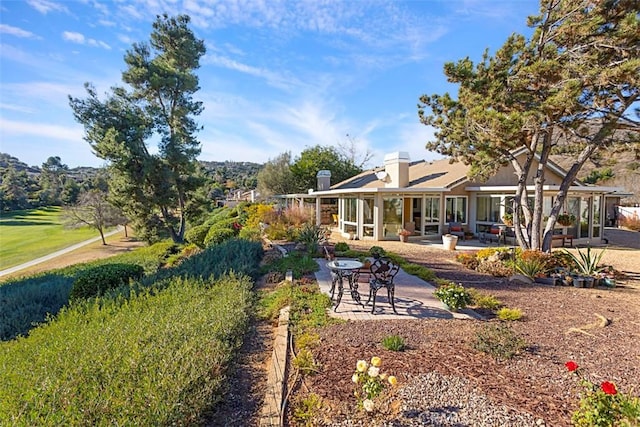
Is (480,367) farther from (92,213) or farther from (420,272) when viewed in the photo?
(92,213)

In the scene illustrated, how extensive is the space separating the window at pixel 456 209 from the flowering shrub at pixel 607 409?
545 inches

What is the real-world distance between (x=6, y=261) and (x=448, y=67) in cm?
2896

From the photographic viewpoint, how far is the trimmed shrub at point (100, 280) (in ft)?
21.0

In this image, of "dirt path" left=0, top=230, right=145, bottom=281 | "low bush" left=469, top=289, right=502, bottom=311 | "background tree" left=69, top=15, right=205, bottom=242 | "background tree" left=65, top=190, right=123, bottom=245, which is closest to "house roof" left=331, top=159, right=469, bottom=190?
"low bush" left=469, top=289, right=502, bottom=311

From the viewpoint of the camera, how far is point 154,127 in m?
19.8

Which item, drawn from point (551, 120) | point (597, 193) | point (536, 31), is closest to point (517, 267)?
point (551, 120)

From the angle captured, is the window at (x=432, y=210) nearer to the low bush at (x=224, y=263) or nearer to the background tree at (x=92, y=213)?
the low bush at (x=224, y=263)

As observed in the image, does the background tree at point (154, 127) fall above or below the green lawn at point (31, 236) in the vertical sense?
above

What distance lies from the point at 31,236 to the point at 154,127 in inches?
907

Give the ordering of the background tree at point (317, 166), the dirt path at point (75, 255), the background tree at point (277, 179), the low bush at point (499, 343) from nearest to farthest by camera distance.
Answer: the low bush at point (499, 343)
the dirt path at point (75, 255)
the background tree at point (317, 166)
the background tree at point (277, 179)

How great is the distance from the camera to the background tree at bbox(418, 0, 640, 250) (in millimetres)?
7262

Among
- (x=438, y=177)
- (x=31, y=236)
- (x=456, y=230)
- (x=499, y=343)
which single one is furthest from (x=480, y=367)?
(x=31, y=236)

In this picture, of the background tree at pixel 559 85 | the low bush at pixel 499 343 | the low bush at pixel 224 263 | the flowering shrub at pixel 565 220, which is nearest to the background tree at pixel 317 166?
the flowering shrub at pixel 565 220

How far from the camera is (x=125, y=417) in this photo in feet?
7.33
